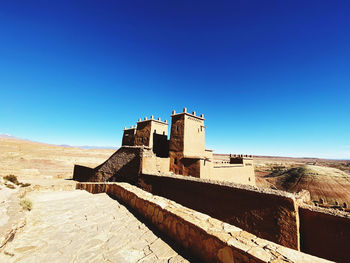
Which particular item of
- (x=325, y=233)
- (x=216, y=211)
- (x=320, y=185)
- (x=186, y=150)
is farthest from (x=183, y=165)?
(x=320, y=185)

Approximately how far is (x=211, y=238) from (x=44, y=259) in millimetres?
3126

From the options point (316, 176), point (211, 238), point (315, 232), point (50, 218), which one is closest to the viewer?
point (211, 238)

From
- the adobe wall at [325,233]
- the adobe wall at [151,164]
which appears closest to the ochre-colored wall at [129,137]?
the adobe wall at [151,164]

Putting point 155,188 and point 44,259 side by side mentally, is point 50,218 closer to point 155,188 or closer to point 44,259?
point 44,259

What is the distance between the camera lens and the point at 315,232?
6496mm

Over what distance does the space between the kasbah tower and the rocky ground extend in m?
8.60

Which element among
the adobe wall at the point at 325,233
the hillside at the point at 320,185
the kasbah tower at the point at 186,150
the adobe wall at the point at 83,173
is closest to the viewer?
the adobe wall at the point at 325,233

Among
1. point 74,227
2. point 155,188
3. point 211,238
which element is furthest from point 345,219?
point 155,188

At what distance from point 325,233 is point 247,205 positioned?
2.87 m

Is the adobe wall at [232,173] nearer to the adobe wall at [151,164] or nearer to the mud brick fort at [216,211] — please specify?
the mud brick fort at [216,211]

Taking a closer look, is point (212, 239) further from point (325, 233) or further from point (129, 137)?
point (129, 137)

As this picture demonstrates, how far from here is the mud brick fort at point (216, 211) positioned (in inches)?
109

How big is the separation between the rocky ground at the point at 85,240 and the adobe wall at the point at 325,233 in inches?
264

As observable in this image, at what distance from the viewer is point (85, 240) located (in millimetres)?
3617
